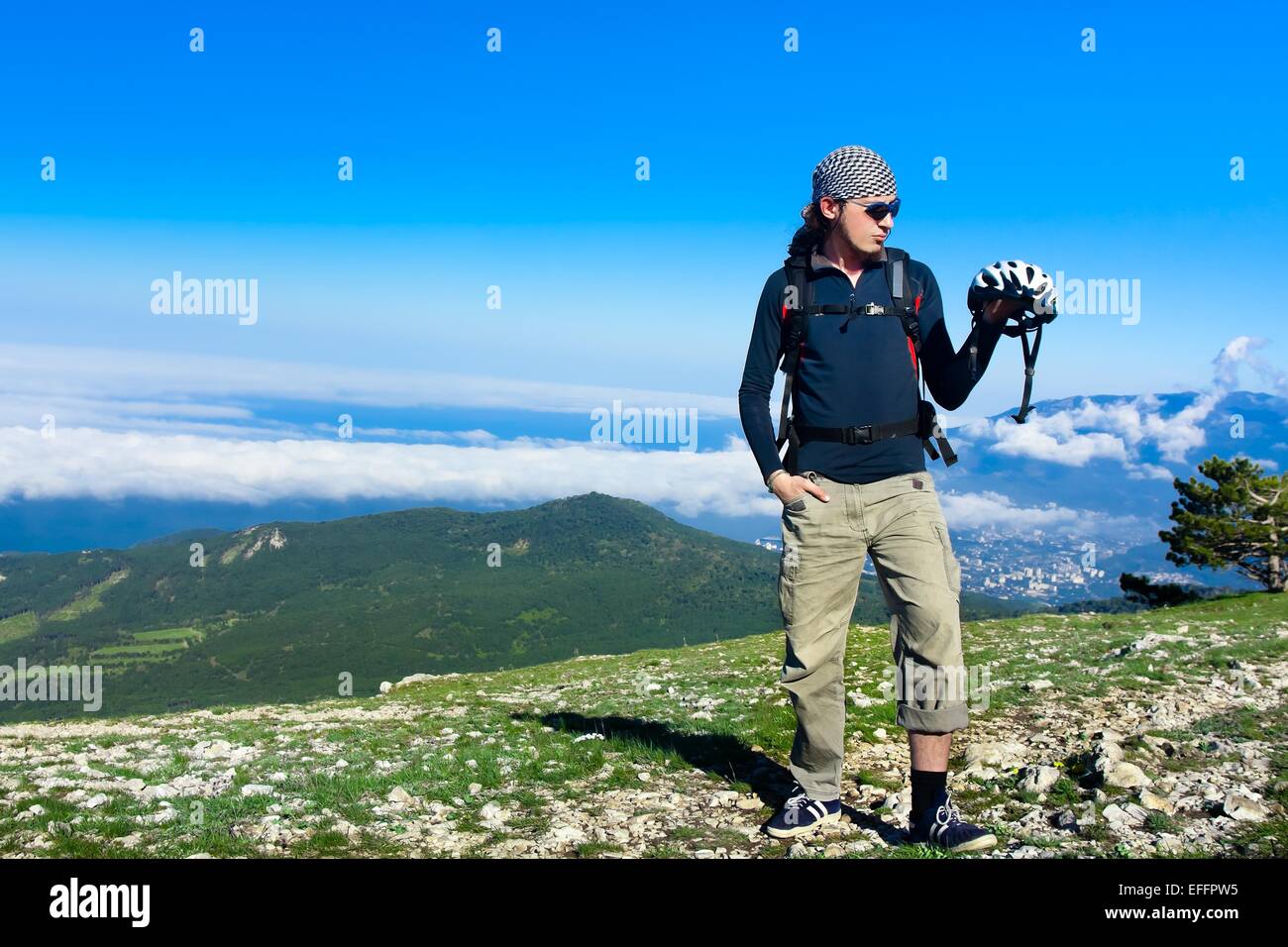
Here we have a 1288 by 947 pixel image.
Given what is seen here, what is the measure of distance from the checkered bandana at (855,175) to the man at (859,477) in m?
0.01

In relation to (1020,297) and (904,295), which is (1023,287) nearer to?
(1020,297)

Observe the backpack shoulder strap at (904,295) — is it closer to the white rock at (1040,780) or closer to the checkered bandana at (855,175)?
the checkered bandana at (855,175)

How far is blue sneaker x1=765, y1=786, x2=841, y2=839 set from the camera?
6.63m

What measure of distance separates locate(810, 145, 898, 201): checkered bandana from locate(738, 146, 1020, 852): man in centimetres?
1

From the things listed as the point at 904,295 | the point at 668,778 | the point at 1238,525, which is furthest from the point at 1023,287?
the point at 1238,525

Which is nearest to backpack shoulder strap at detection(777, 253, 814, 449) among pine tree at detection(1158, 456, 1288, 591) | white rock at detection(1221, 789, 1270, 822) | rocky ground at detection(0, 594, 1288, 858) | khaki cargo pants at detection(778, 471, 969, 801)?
khaki cargo pants at detection(778, 471, 969, 801)

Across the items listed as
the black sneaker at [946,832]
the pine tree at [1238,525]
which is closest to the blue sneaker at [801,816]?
the black sneaker at [946,832]

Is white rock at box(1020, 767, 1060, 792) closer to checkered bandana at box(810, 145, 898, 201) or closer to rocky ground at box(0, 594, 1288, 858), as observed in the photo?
rocky ground at box(0, 594, 1288, 858)

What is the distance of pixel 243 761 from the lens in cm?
1030

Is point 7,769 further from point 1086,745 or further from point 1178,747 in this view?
point 1178,747
